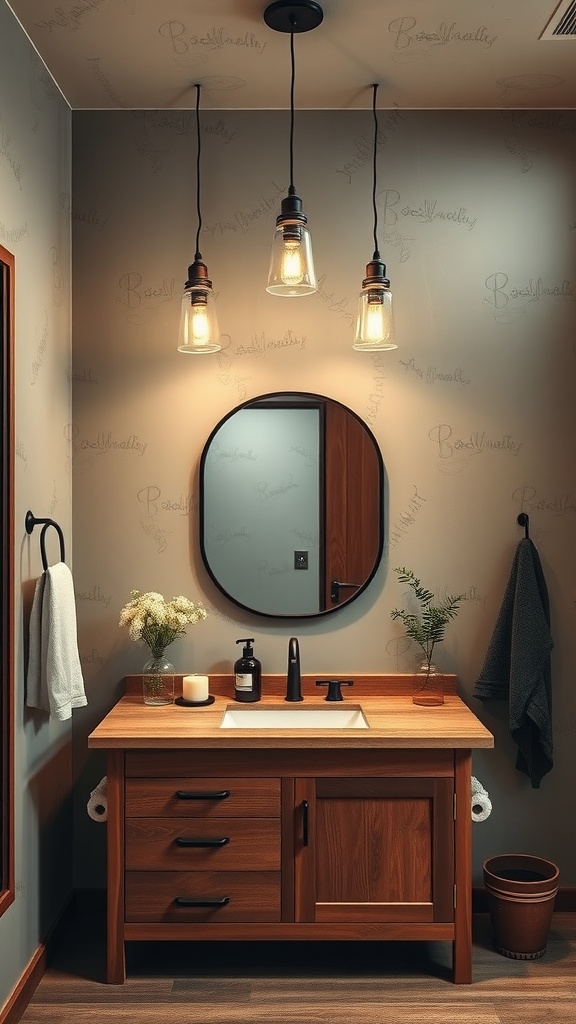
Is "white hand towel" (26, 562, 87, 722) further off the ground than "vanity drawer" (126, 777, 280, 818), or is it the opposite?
"white hand towel" (26, 562, 87, 722)

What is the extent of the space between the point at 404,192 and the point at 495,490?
1.05m

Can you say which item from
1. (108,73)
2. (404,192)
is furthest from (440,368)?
(108,73)

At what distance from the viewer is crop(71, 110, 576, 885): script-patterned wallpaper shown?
3.18 meters

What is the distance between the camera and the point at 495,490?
319 centimetres

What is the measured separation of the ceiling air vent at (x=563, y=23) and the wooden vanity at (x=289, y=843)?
1.99 m

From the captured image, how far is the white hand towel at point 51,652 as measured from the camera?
102 inches

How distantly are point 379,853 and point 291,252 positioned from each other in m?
1.68

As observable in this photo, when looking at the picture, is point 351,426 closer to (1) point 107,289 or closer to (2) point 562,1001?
(1) point 107,289

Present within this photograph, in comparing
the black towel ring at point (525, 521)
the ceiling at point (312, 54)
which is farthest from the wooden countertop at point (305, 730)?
Result: the ceiling at point (312, 54)

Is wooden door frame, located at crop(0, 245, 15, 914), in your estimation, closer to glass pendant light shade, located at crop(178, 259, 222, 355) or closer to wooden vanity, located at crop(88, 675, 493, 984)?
wooden vanity, located at crop(88, 675, 493, 984)

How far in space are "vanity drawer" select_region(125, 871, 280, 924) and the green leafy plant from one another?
3.04 ft

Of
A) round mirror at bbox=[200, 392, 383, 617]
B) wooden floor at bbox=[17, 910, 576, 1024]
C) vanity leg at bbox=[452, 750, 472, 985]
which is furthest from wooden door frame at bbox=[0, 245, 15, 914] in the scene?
vanity leg at bbox=[452, 750, 472, 985]

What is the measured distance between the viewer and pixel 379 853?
8.77 ft

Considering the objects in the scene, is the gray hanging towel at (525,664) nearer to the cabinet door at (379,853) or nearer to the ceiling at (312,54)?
the cabinet door at (379,853)
